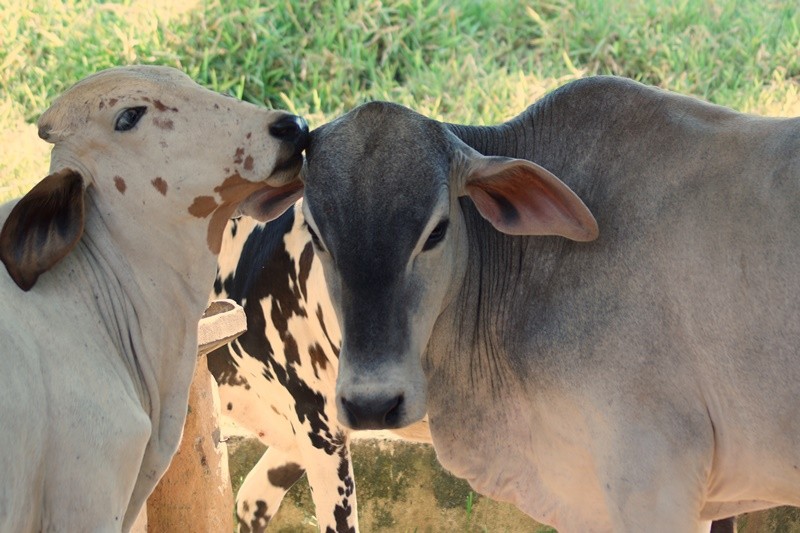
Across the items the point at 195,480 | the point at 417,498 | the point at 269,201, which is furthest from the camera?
the point at 417,498

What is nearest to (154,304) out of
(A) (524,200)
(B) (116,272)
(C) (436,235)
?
(B) (116,272)

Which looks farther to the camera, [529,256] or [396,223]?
[529,256]

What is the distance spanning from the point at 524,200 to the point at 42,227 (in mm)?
1040

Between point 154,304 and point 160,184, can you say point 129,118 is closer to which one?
point 160,184

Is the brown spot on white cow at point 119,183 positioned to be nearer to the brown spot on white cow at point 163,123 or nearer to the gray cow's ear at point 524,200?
the brown spot on white cow at point 163,123

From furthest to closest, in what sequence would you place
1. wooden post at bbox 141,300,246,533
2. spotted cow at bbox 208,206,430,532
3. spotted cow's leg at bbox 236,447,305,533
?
spotted cow's leg at bbox 236,447,305,533, spotted cow at bbox 208,206,430,532, wooden post at bbox 141,300,246,533

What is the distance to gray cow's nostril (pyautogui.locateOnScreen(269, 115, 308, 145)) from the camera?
2.60m

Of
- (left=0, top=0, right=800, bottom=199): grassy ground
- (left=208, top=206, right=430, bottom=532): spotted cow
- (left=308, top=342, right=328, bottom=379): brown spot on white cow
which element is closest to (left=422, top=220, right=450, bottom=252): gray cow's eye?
(left=208, top=206, right=430, bottom=532): spotted cow

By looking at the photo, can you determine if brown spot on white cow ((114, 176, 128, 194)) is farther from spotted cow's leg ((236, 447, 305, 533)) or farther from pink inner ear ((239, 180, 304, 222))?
spotted cow's leg ((236, 447, 305, 533))

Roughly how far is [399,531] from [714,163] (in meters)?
2.05

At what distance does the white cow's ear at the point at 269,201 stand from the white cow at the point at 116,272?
0.31m

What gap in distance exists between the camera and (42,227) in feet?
7.85

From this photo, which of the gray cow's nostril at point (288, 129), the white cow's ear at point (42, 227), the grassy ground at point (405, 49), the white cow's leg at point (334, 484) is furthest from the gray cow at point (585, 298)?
the grassy ground at point (405, 49)

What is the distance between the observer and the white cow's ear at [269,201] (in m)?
3.05
